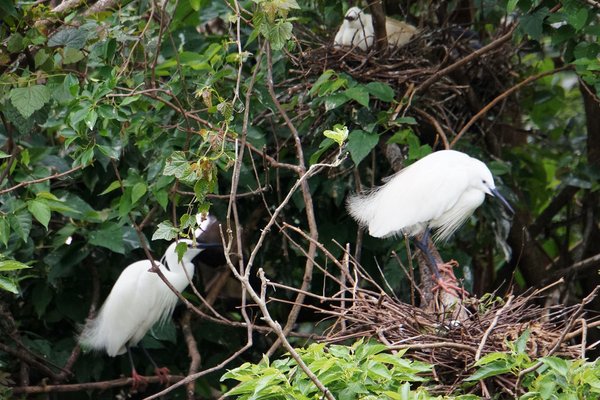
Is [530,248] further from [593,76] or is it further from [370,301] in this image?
[370,301]

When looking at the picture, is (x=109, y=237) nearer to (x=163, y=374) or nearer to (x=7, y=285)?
(x=163, y=374)

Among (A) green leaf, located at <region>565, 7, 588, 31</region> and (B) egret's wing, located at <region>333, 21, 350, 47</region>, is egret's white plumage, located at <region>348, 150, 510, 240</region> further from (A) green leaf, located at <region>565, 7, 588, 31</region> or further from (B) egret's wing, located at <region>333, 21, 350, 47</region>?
(B) egret's wing, located at <region>333, 21, 350, 47</region>

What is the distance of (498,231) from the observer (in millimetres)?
4793

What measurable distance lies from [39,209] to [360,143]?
4.18ft

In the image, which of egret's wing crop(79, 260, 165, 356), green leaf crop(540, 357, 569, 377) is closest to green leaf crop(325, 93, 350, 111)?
egret's wing crop(79, 260, 165, 356)

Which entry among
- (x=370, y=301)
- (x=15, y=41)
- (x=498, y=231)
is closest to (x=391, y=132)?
(x=498, y=231)

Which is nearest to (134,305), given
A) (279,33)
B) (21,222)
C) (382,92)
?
(21,222)

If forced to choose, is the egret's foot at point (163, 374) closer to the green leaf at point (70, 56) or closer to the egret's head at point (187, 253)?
the egret's head at point (187, 253)

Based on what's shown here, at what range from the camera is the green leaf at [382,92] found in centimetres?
425

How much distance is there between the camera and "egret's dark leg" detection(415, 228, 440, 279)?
4.15 metres

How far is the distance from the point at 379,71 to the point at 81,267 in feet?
5.42

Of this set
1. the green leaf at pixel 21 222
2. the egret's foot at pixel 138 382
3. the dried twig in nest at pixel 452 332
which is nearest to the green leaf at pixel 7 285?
the green leaf at pixel 21 222

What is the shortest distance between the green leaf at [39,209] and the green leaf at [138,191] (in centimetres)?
36

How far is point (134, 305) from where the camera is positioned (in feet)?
16.7
